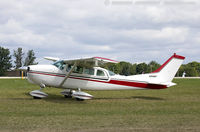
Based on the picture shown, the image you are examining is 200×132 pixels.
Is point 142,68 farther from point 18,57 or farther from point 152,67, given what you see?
point 18,57

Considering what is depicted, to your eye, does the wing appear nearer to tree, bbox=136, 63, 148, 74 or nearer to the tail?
the tail

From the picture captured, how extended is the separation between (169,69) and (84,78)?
5.08 metres

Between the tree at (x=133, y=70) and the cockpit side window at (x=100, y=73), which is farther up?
the tree at (x=133, y=70)

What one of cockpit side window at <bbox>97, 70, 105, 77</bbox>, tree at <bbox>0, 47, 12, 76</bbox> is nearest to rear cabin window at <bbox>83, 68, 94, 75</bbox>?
cockpit side window at <bbox>97, 70, 105, 77</bbox>

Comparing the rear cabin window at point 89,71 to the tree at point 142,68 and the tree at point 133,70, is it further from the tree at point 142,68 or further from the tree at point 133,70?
the tree at point 133,70

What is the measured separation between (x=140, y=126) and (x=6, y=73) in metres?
89.1

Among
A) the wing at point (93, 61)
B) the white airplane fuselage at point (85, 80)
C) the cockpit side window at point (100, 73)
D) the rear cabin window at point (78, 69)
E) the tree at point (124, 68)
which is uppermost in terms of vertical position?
the tree at point (124, 68)

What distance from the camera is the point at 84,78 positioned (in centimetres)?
1418

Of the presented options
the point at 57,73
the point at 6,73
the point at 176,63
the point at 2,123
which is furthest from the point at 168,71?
the point at 6,73

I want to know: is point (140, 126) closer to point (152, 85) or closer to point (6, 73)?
point (152, 85)

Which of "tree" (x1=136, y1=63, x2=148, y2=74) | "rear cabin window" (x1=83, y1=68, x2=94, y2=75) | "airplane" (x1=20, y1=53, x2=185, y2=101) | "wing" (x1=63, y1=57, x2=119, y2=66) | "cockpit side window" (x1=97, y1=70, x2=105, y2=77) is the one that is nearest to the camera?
"wing" (x1=63, y1=57, x2=119, y2=66)

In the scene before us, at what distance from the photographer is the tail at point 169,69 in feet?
48.7

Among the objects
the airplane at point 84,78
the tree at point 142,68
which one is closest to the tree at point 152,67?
the tree at point 142,68

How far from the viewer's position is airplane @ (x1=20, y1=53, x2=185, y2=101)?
44.7 feet
